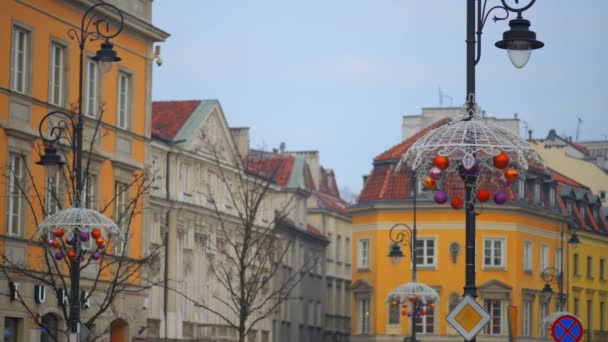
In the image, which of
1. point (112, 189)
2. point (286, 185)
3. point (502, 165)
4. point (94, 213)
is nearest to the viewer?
point (502, 165)

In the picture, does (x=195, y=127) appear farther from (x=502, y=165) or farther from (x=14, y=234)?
(x=502, y=165)

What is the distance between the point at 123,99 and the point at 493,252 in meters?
39.3

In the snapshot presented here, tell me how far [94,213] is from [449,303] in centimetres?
5624

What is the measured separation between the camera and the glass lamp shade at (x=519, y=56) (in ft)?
68.4

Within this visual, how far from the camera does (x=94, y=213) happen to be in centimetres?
2934

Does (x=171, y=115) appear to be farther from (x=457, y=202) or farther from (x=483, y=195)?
(x=483, y=195)

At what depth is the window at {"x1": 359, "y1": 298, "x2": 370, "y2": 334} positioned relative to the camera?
3376 inches

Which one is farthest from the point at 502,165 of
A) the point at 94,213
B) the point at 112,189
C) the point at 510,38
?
the point at 112,189

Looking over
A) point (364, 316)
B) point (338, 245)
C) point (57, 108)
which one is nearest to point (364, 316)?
point (364, 316)

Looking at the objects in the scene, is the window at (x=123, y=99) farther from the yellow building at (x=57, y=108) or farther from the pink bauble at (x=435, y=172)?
the pink bauble at (x=435, y=172)

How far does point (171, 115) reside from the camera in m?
71.8

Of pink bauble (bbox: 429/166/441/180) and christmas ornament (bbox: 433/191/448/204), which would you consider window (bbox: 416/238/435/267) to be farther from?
pink bauble (bbox: 429/166/441/180)

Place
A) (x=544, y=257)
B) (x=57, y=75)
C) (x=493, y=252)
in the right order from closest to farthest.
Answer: (x=57, y=75) → (x=493, y=252) → (x=544, y=257)

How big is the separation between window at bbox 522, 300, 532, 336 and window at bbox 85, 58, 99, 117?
43310 millimetres
